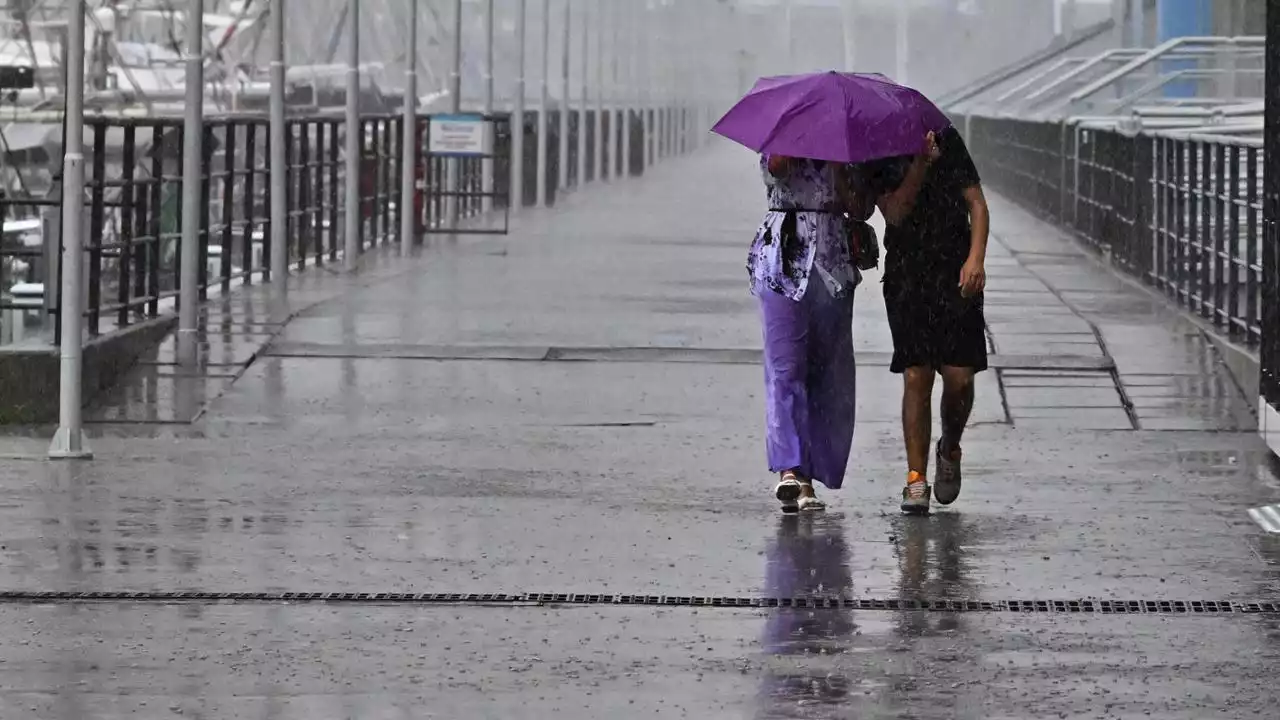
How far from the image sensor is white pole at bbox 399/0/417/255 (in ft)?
79.5

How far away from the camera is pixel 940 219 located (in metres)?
9.31

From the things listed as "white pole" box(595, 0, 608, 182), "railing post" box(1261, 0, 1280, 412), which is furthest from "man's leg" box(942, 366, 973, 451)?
"white pole" box(595, 0, 608, 182)

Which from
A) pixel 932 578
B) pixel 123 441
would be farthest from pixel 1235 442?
pixel 123 441

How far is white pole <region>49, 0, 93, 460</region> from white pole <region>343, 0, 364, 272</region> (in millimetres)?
10640

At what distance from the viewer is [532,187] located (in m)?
39.2

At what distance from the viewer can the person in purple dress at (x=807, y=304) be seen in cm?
948

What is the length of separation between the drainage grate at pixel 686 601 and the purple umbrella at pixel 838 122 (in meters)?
1.85

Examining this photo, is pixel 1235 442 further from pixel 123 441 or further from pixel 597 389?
pixel 123 441

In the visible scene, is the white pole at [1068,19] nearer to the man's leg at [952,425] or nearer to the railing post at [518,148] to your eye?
the railing post at [518,148]

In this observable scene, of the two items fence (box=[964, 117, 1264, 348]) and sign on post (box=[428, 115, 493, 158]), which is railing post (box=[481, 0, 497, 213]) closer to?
sign on post (box=[428, 115, 493, 158])

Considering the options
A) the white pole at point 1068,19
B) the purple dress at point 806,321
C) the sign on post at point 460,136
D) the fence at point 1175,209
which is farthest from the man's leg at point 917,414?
the white pole at point 1068,19

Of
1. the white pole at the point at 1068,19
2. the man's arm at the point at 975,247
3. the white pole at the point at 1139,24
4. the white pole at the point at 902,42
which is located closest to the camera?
the man's arm at the point at 975,247

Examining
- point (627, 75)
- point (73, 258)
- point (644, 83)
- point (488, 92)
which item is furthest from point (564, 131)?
point (73, 258)

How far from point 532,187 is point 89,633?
32230 millimetres
